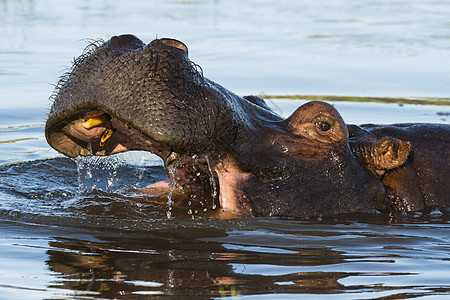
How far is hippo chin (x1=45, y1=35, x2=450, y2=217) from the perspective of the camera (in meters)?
4.64

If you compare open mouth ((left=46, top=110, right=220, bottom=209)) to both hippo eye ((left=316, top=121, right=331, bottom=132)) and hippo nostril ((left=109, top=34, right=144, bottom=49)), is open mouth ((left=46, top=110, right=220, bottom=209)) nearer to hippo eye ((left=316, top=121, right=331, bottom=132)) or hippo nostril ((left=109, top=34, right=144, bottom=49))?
hippo nostril ((left=109, top=34, right=144, bottom=49))

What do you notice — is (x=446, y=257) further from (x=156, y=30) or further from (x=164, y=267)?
(x=156, y=30)

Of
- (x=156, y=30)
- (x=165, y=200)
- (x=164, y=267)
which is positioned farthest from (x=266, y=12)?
(x=164, y=267)

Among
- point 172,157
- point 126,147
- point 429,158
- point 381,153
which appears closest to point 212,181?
point 172,157

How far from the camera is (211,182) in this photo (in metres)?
5.26

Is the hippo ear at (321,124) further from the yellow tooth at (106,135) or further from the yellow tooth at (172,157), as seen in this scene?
the yellow tooth at (106,135)

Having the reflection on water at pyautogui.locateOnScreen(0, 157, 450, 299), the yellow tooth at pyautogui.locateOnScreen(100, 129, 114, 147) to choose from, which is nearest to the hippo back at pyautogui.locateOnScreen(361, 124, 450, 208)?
the reflection on water at pyautogui.locateOnScreen(0, 157, 450, 299)

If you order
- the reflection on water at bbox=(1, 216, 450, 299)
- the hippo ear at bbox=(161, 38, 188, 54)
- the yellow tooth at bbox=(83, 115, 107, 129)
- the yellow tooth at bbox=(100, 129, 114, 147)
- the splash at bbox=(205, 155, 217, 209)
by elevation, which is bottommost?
the reflection on water at bbox=(1, 216, 450, 299)

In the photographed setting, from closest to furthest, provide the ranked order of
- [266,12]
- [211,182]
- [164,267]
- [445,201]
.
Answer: [164,267] → [211,182] → [445,201] → [266,12]

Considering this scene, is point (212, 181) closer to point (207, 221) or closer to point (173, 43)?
point (207, 221)

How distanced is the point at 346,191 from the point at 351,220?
0.67 feet

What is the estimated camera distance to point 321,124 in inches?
207

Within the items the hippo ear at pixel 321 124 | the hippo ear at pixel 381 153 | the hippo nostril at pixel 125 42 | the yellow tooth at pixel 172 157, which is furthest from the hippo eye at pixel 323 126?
the hippo nostril at pixel 125 42

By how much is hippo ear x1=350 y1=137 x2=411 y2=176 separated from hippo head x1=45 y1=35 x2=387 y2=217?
74 millimetres
